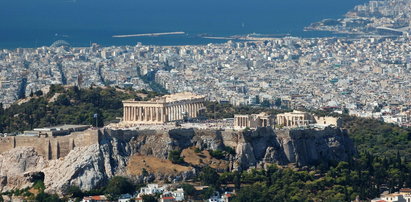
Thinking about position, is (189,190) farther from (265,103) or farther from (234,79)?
(234,79)

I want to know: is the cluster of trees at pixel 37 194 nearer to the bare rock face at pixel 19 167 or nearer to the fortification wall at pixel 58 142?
the bare rock face at pixel 19 167

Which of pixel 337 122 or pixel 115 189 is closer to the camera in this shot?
pixel 115 189

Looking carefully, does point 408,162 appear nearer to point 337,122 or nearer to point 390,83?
point 337,122

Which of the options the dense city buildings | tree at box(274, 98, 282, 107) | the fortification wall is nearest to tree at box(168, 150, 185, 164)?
the fortification wall

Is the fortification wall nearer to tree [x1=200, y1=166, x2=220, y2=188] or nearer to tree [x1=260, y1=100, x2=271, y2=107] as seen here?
tree [x1=200, y1=166, x2=220, y2=188]

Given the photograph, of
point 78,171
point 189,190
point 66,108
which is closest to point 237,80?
point 66,108

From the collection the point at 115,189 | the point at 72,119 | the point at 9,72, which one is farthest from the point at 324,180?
the point at 9,72
